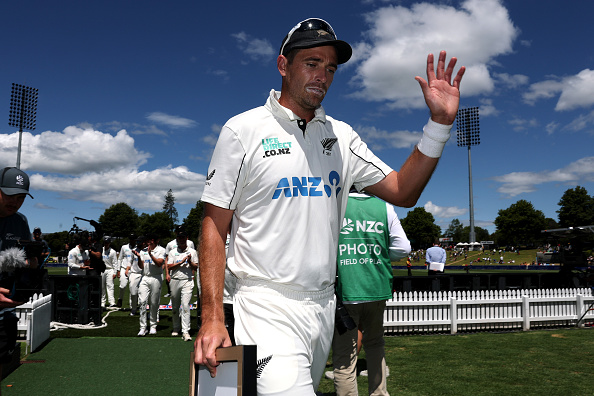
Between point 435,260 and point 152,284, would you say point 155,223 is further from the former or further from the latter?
point 152,284

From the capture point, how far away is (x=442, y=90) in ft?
7.68

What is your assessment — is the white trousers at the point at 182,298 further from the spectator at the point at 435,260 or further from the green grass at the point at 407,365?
the spectator at the point at 435,260

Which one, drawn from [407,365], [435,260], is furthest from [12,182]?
[435,260]

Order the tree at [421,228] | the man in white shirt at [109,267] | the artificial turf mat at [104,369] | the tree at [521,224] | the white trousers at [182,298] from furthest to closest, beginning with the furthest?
1. the tree at [421,228]
2. the tree at [521,224]
3. the man in white shirt at [109,267]
4. the white trousers at [182,298]
5. the artificial turf mat at [104,369]

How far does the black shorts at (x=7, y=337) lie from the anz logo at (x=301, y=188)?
3.44 m

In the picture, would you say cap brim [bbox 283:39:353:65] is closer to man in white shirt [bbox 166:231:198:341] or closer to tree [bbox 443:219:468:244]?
man in white shirt [bbox 166:231:198:341]

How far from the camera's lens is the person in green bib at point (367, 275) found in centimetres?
498

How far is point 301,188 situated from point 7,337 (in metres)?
3.53

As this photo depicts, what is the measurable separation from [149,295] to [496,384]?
7.78 m

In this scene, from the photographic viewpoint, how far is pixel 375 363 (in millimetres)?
5012

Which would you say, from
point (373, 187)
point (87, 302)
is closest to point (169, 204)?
point (87, 302)

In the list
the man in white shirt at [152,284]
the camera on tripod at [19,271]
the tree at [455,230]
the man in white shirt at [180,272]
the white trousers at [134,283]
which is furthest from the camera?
the tree at [455,230]

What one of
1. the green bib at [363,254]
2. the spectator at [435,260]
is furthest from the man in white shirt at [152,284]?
the spectator at [435,260]

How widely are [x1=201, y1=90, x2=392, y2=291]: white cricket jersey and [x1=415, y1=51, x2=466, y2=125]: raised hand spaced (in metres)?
0.64
